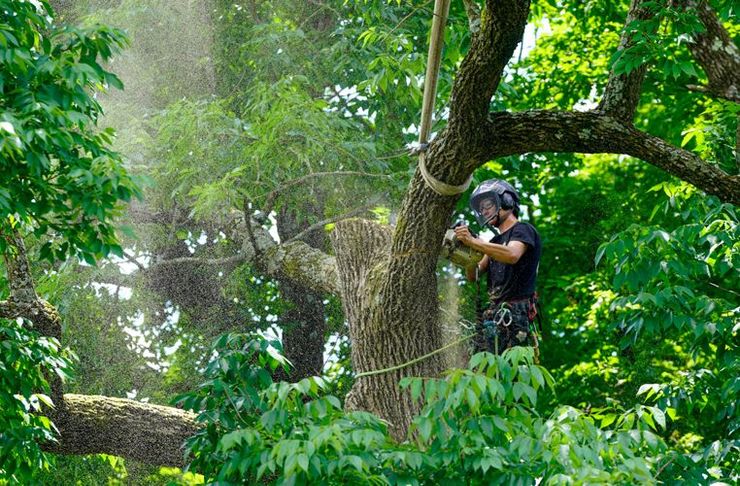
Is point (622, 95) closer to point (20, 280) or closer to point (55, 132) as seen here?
point (55, 132)

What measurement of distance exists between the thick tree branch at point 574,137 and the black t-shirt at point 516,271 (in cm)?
41

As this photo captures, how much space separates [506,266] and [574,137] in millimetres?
756

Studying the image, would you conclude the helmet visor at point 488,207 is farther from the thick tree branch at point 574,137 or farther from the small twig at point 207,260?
the small twig at point 207,260

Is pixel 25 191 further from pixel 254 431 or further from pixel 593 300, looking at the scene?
pixel 593 300

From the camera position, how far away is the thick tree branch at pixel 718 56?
28.9 feet

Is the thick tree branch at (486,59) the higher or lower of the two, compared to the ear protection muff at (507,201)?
higher

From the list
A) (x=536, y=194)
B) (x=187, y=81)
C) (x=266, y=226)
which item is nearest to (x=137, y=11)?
(x=187, y=81)

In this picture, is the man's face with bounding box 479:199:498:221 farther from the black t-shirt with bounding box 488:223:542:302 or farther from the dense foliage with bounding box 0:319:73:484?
the dense foliage with bounding box 0:319:73:484

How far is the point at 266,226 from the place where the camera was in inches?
446

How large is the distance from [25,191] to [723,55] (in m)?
5.70

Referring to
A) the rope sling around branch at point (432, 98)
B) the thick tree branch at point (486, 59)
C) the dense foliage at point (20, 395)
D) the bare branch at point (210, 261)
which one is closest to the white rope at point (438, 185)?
the rope sling around branch at point (432, 98)

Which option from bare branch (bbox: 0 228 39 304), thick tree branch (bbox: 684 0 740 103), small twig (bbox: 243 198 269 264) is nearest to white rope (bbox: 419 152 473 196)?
bare branch (bbox: 0 228 39 304)

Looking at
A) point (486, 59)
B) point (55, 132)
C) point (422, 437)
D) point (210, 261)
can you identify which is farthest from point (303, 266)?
point (422, 437)

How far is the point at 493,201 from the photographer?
5.88 metres
